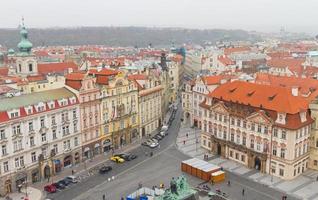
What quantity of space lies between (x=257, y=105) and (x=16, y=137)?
43.6 m

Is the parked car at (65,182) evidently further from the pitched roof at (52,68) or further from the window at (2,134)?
the pitched roof at (52,68)

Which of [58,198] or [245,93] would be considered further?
[245,93]

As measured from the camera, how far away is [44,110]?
76750mm

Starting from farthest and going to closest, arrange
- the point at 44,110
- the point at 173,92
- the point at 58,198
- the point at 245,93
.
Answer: the point at 173,92 < the point at 245,93 < the point at 44,110 < the point at 58,198

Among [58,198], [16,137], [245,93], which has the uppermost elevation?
[245,93]

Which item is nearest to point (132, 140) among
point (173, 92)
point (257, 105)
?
point (257, 105)

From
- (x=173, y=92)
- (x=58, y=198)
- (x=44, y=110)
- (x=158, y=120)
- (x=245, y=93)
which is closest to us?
(x=58, y=198)

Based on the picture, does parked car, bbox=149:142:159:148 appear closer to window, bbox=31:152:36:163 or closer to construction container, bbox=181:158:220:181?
construction container, bbox=181:158:220:181

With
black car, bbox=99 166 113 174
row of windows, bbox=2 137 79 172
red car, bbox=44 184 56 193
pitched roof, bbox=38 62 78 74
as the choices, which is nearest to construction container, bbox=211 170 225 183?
black car, bbox=99 166 113 174

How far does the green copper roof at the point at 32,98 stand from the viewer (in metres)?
72.6

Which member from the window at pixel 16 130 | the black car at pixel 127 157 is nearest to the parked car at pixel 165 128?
the black car at pixel 127 157

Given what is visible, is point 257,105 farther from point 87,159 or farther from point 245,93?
point 87,159

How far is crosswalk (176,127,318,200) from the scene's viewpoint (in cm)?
7038

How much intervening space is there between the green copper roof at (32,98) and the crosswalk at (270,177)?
2846 cm
